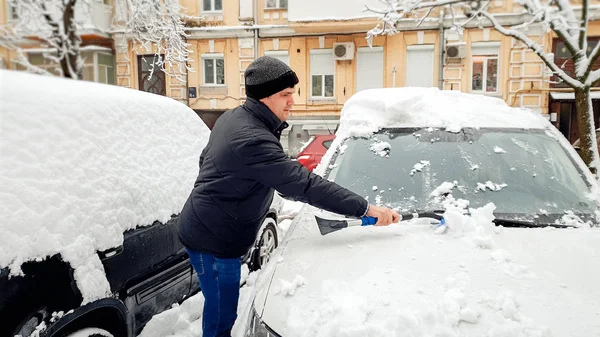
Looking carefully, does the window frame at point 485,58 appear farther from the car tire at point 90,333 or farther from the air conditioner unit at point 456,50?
the car tire at point 90,333

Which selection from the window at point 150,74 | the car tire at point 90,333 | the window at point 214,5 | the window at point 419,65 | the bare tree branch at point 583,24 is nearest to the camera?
the window at point 150,74

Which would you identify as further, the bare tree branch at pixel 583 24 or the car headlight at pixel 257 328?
the bare tree branch at pixel 583 24

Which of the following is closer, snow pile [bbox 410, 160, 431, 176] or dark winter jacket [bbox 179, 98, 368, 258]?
dark winter jacket [bbox 179, 98, 368, 258]

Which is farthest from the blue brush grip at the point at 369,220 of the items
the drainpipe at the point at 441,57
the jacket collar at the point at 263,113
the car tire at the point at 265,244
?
the drainpipe at the point at 441,57

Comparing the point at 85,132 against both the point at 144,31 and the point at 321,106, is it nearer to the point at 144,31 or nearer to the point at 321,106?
the point at 144,31

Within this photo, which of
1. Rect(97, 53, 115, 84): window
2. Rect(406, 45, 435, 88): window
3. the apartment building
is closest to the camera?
Rect(97, 53, 115, 84): window

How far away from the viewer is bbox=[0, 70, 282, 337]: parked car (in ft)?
5.52

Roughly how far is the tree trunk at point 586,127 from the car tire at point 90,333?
5.28 m

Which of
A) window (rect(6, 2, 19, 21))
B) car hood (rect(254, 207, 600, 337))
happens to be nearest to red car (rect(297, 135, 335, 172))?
car hood (rect(254, 207, 600, 337))

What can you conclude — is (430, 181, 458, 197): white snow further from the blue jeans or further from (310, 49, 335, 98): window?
(310, 49, 335, 98): window

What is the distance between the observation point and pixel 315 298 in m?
1.67

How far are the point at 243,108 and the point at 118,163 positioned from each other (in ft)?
2.77

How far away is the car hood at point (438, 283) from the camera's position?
4.85 feet

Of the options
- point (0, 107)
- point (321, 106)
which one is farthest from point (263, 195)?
point (321, 106)
